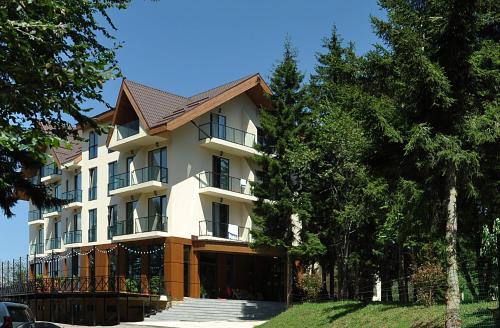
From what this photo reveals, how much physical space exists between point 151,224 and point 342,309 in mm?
16111

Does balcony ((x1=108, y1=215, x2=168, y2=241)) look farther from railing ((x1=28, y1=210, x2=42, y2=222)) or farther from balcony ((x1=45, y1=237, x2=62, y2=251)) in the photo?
railing ((x1=28, y1=210, x2=42, y2=222))

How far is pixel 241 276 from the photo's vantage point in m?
38.2

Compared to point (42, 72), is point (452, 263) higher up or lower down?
lower down

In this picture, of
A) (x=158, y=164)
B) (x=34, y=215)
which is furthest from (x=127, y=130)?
(x=34, y=215)

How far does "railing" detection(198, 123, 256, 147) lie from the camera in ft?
119

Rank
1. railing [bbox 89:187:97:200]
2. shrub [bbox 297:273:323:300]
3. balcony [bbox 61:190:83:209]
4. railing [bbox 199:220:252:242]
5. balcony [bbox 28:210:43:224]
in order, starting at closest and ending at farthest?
shrub [bbox 297:273:323:300], railing [bbox 199:220:252:242], railing [bbox 89:187:97:200], balcony [bbox 61:190:83:209], balcony [bbox 28:210:43:224]

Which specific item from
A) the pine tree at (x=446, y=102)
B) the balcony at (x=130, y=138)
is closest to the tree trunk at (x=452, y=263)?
the pine tree at (x=446, y=102)

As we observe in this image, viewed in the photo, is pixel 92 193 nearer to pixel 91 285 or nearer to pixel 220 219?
pixel 91 285

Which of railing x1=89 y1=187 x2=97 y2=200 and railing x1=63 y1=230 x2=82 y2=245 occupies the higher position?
railing x1=89 y1=187 x2=97 y2=200

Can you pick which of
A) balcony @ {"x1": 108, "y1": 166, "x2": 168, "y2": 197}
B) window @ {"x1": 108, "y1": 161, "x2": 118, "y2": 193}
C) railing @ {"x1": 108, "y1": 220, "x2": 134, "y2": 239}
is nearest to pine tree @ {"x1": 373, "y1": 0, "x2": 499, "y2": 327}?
balcony @ {"x1": 108, "y1": 166, "x2": 168, "y2": 197}

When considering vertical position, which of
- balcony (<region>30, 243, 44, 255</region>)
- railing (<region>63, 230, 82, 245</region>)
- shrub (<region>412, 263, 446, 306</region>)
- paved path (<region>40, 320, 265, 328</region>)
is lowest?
paved path (<region>40, 320, 265, 328</region>)

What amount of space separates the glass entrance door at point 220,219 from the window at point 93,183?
9.35 meters

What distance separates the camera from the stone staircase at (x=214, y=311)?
103ft

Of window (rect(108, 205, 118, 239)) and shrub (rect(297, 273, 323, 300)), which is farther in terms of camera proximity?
window (rect(108, 205, 118, 239))
